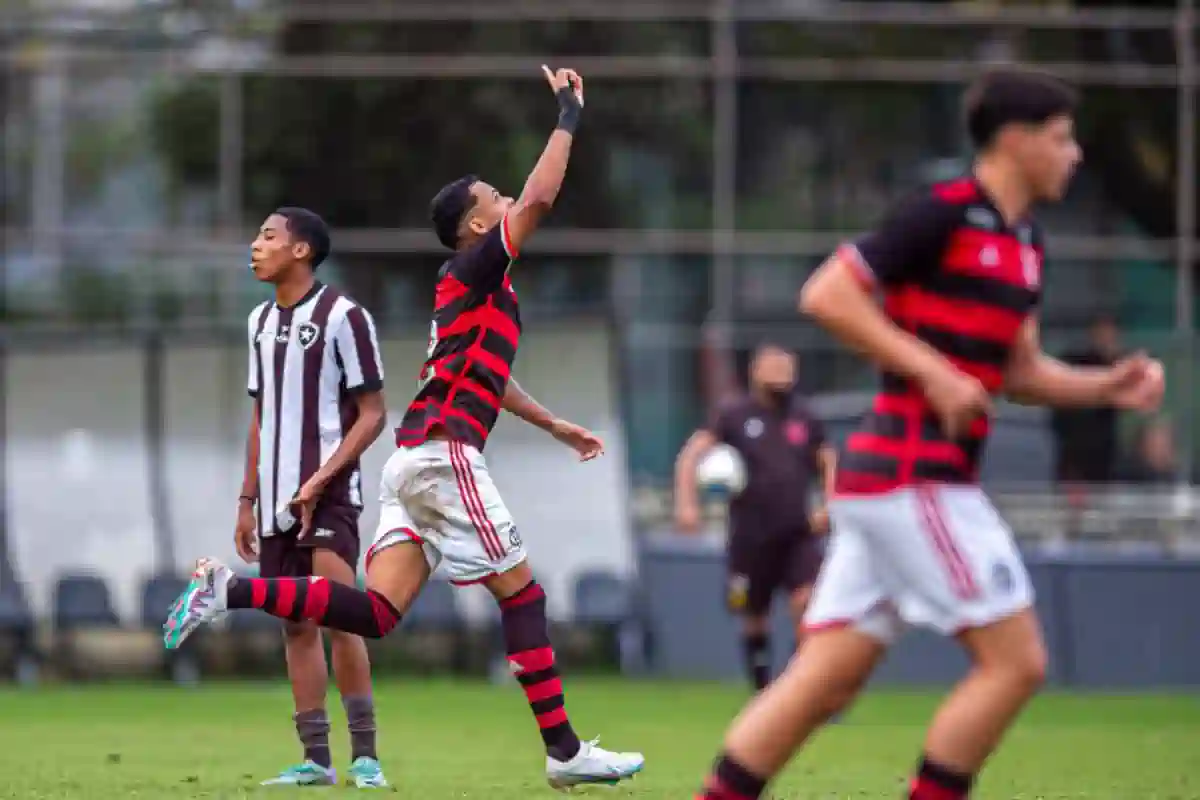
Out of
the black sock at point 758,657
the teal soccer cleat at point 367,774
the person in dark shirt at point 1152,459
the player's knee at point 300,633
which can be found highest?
the player's knee at point 300,633

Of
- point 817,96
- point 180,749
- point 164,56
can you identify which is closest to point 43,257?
point 164,56

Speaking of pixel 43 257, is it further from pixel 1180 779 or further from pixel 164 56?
pixel 1180 779

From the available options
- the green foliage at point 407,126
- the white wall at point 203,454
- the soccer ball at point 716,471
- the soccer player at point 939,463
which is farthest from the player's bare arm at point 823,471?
the green foliage at point 407,126

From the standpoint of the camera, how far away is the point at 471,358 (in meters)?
8.49

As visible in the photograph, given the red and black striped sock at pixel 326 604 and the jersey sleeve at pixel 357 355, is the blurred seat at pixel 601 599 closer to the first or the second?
the jersey sleeve at pixel 357 355

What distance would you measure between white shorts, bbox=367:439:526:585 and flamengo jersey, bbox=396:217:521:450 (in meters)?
0.08

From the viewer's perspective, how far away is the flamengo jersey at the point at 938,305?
5840 millimetres

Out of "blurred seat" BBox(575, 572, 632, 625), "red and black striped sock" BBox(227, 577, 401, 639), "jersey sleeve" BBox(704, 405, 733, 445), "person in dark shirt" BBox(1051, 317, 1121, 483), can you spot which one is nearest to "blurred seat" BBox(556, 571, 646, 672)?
"blurred seat" BBox(575, 572, 632, 625)

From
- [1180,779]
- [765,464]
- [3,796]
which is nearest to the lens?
[3,796]

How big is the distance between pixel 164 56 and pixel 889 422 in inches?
832

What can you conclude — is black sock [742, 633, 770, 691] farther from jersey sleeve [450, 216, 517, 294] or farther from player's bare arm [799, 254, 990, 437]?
player's bare arm [799, 254, 990, 437]

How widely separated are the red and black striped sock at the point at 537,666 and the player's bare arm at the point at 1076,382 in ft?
8.63

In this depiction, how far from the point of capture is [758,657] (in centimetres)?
1580

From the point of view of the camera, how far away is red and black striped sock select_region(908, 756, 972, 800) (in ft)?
19.2
